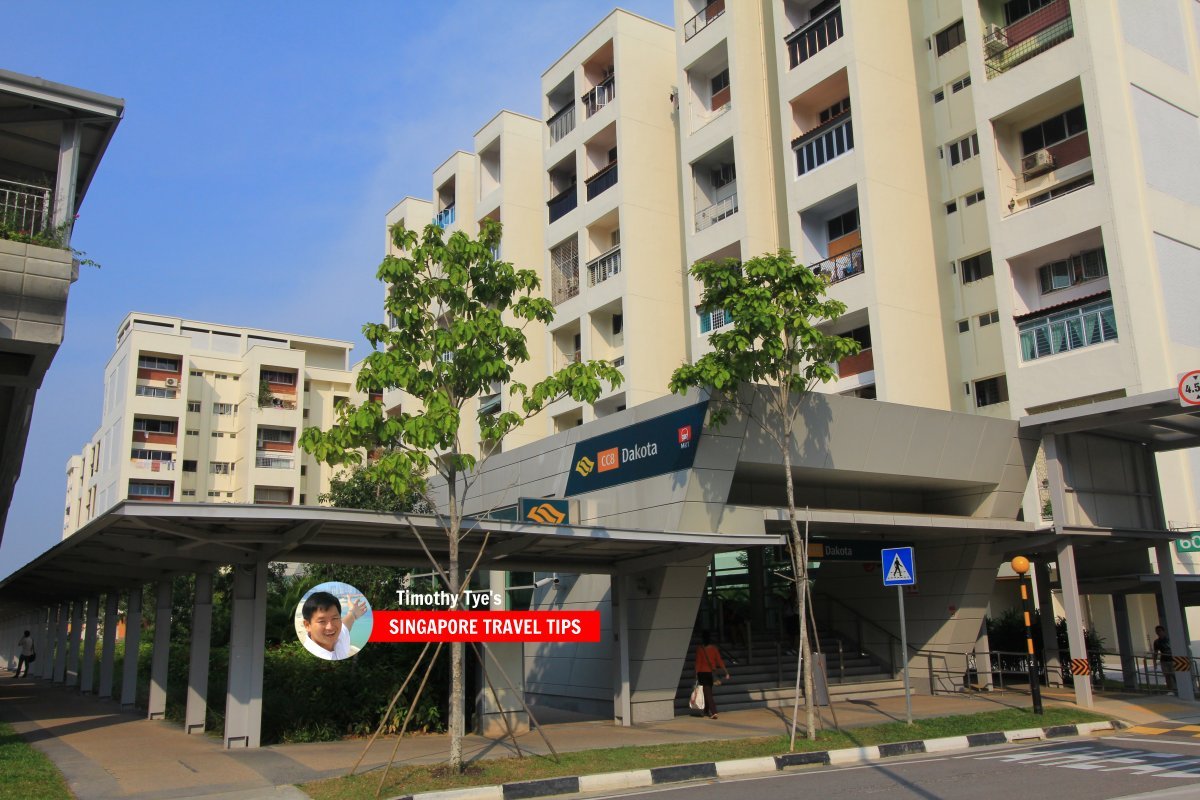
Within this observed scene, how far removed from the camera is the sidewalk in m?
10.8

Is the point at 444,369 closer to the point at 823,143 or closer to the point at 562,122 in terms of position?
the point at 823,143

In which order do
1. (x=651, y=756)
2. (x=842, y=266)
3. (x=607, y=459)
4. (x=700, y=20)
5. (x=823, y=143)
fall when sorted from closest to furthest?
(x=651, y=756)
(x=607, y=459)
(x=842, y=266)
(x=823, y=143)
(x=700, y=20)

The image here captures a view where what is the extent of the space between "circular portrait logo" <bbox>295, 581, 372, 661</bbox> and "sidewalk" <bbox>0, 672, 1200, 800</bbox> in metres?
1.45

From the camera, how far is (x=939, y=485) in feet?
68.8

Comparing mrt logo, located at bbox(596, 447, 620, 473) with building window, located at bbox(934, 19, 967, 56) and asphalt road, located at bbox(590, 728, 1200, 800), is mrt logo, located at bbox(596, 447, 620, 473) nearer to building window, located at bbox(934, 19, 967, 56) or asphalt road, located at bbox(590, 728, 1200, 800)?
asphalt road, located at bbox(590, 728, 1200, 800)

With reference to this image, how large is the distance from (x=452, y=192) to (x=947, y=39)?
24568mm

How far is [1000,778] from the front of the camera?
10555 mm

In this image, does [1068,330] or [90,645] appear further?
[90,645]

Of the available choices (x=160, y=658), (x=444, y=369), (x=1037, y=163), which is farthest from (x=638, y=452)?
(x=1037, y=163)

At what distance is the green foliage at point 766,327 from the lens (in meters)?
15.2

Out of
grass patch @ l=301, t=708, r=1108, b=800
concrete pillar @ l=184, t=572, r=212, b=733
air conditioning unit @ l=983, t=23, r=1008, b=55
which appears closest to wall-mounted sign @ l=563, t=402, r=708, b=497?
grass patch @ l=301, t=708, r=1108, b=800

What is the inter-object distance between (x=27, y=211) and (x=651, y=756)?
1201 centimetres

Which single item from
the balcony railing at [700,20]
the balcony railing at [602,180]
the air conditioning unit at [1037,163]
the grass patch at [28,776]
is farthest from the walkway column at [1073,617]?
the balcony railing at [700,20]

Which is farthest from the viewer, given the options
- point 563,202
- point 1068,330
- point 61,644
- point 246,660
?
point 563,202
